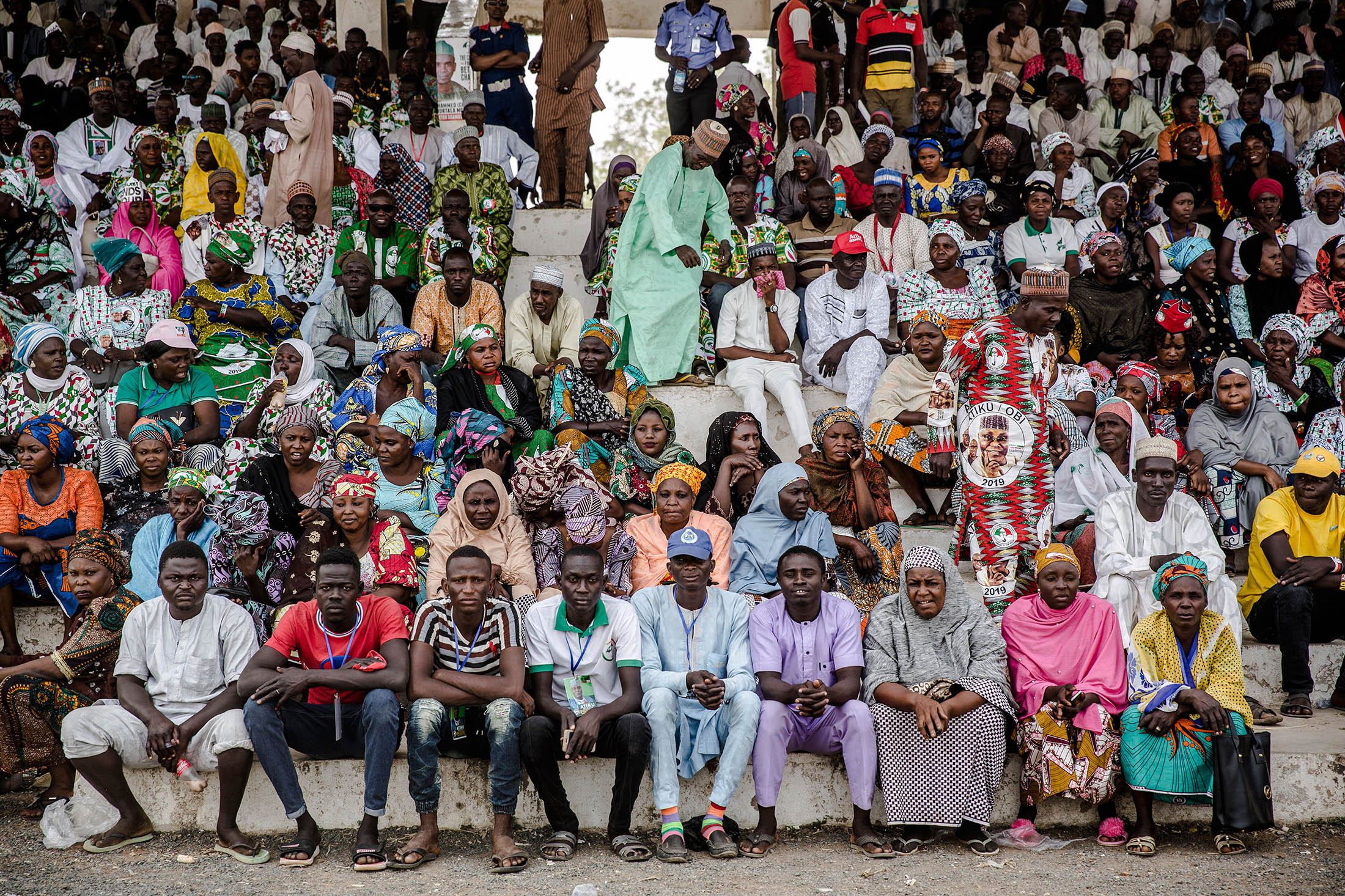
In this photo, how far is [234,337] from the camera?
883 cm

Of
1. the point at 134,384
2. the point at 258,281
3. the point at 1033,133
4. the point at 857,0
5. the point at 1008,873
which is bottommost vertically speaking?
the point at 1008,873

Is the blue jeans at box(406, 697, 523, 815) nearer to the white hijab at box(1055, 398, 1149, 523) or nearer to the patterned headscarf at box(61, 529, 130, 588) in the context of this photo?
the patterned headscarf at box(61, 529, 130, 588)

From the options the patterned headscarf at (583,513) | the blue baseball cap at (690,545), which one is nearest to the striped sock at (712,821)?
the blue baseball cap at (690,545)

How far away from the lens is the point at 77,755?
5.27m

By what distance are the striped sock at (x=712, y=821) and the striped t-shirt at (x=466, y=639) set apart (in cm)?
114

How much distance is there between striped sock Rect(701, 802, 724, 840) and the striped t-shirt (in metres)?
1.14

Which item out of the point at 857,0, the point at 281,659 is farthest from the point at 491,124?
the point at 281,659

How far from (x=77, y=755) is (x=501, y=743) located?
188cm

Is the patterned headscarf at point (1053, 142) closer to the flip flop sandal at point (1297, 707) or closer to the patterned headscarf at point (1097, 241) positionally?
the patterned headscarf at point (1097, 241)

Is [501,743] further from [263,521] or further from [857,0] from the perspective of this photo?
[857,0]

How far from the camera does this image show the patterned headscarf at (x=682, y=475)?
6738 millimetres

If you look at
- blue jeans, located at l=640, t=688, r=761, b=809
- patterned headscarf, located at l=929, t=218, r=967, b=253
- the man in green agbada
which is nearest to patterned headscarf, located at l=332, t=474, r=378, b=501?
blue jeans, located at l=640, t=688, r=761, b=809

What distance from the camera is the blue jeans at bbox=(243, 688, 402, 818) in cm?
521

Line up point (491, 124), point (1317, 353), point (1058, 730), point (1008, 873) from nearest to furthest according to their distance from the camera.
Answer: point (1008, 873)
point (1058, 730)
point (1317, 353)
point (491, 124)
